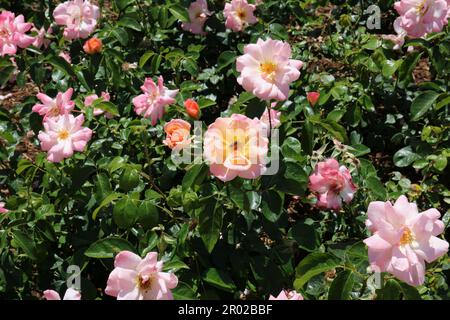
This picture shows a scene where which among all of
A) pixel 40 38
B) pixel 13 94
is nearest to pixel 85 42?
pixel 40 38

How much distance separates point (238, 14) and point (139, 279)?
1.80m

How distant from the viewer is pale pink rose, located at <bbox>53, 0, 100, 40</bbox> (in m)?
2.60

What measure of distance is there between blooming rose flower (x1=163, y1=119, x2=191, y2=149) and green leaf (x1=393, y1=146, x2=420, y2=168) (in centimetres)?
100

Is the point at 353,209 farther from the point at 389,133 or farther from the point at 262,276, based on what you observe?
the point at 389,133

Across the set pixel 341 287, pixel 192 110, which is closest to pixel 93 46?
pixel 192 110

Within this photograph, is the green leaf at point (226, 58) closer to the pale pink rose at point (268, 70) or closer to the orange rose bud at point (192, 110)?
the orange rose bud at point (192, 110)

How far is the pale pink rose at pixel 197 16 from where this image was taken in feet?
10.1

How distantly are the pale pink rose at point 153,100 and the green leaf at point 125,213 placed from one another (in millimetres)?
404

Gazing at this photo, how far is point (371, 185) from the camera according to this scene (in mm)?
2098

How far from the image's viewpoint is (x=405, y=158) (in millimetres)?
2529

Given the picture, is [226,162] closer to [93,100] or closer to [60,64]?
[93,100]

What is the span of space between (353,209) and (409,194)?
22 cm

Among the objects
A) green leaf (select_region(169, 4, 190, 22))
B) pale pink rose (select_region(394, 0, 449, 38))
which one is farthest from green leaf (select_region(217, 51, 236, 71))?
pale pink rose (select_region(394, 0, 449, 38))

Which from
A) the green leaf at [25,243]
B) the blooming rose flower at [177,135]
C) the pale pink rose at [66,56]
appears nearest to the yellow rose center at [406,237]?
the blooming rose flower at [177,135]
